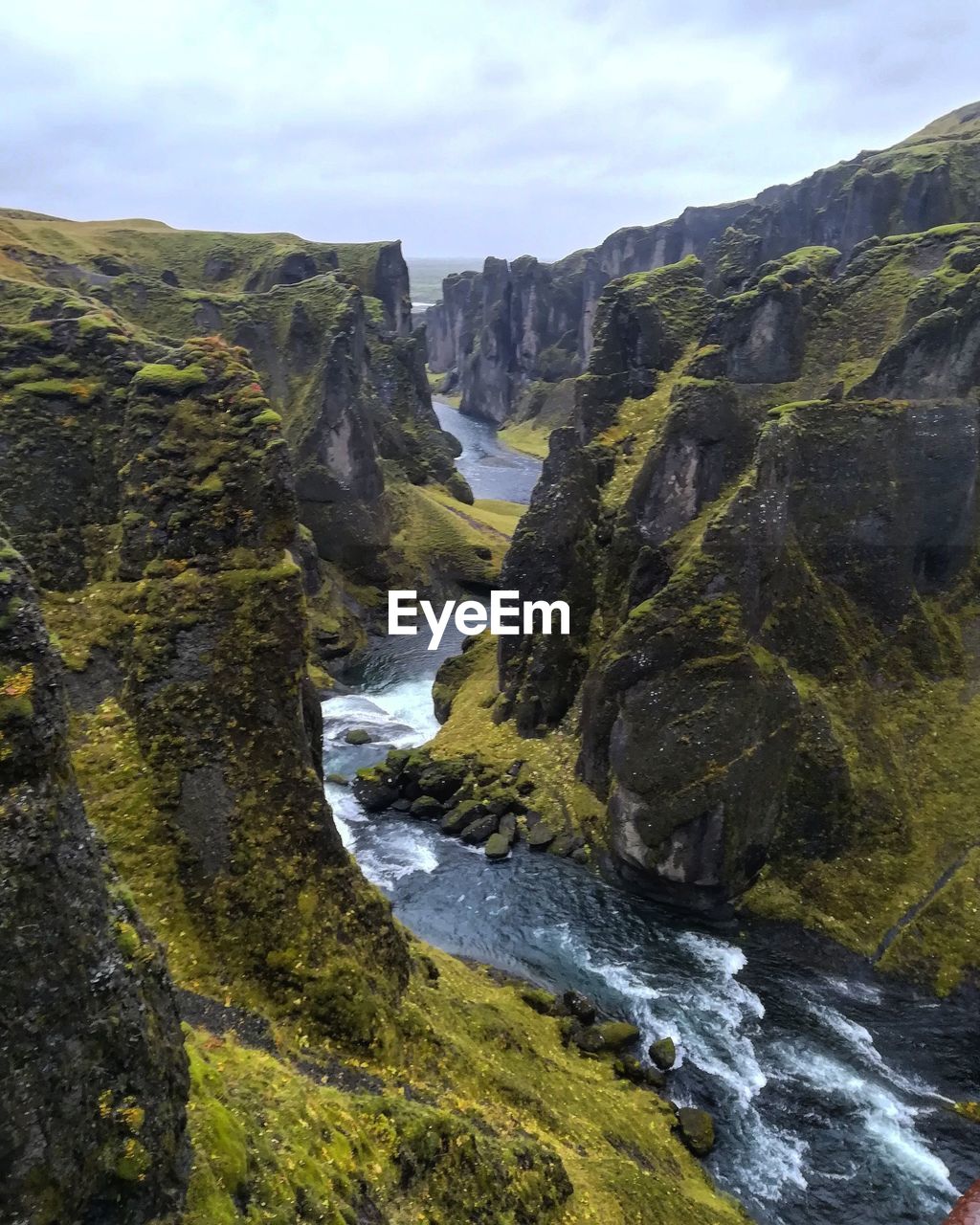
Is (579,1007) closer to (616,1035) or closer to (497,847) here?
(616,1035)

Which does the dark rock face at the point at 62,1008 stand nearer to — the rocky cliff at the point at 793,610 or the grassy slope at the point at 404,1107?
the grassy slope at the point at 404,1107

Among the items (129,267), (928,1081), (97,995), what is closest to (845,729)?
(928,1081)

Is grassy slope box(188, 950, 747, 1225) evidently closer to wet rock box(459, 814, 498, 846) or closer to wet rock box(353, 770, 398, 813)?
wet rock box(459, 814, 498, 846)

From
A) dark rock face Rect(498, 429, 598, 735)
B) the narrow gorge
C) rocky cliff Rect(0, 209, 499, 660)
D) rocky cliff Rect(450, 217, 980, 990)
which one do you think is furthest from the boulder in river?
rocky cliff Rect(0, 209, 499, 660)

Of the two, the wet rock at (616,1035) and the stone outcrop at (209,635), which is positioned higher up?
the stone outcrop at (209,635)

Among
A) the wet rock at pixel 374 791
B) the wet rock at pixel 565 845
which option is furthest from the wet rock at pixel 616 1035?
the wet rock at pixel 374 791

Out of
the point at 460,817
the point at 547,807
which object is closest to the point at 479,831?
the point at 460,817
